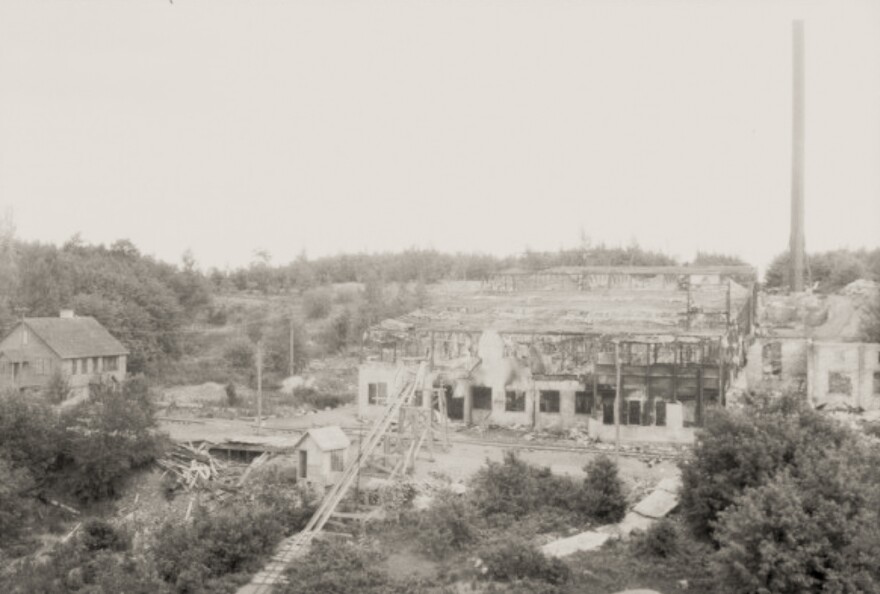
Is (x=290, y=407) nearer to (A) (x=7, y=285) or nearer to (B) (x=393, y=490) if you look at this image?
(B) (x=393, y=490)

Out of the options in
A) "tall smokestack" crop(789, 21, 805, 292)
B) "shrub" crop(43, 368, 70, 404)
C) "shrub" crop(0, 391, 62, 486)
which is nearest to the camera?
"shrub" crop(0, 391, 62, 486)

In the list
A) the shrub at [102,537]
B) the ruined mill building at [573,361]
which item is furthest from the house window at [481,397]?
the shrub at [102,537]

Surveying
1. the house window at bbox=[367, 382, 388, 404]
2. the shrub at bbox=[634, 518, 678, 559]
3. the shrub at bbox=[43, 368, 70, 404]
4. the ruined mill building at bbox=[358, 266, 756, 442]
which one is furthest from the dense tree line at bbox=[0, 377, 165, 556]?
the shrub at bbox=[634, 518, 678, 559]

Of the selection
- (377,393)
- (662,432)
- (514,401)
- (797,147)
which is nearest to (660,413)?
(662,432)

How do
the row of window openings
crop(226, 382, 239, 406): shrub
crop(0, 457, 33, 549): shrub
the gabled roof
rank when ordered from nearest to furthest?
1. crop(0, 457, 33, 549): shrub
2. crop(226, 382, 239, 406): shrub
3. the gabled roof
4. the row of window openings

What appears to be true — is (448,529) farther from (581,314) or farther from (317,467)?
(581,314)

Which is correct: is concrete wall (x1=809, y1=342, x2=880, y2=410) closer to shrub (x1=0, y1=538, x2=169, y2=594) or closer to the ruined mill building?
the ruined mill building

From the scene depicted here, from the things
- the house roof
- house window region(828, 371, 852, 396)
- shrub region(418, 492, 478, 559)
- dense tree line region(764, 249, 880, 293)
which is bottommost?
shrub region(418, 492, 478, 559)
